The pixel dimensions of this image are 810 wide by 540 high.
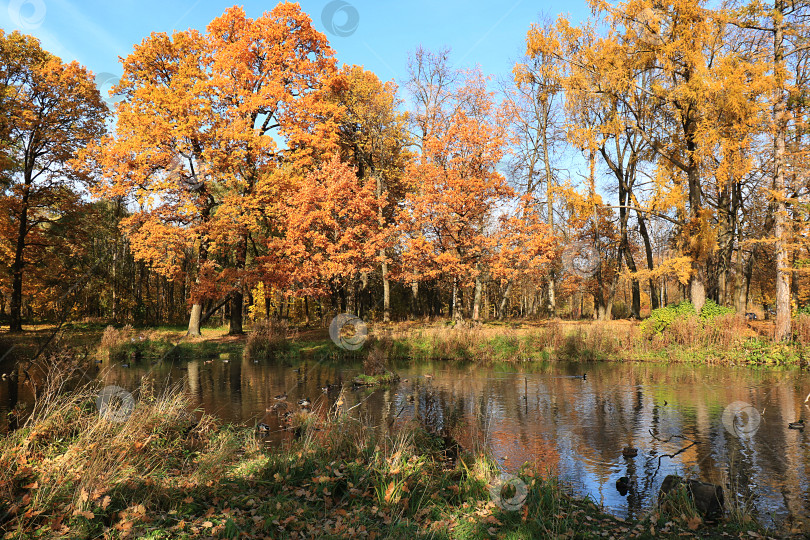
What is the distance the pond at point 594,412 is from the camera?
8.01 m

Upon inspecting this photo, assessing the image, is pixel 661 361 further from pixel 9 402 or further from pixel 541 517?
pixel 9 402

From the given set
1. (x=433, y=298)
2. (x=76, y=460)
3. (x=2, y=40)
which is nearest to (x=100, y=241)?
(x=2, y=40)

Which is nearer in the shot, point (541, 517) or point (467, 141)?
point (541, 517)

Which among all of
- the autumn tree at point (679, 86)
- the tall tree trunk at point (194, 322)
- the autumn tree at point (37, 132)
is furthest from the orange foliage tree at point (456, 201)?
the autumn tree at point (37, 132)

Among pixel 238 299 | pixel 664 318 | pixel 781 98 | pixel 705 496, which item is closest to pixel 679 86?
pixel 781 98

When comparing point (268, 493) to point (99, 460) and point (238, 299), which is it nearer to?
point (99, 460)

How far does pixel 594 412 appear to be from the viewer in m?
12.5

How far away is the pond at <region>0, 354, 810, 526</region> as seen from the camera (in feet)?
26.3

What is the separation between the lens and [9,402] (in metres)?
13.2

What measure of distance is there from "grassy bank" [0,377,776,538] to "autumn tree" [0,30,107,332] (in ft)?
77.3

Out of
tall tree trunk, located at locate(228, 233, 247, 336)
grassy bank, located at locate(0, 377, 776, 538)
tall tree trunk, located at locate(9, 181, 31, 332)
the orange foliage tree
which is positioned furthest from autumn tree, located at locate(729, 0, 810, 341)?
tall tree trunk, located at locate(9, 181, 31, 332)

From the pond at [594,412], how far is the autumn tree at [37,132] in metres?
12.0

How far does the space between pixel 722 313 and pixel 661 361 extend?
3.71 meters

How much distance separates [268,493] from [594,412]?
8515 millimetres
